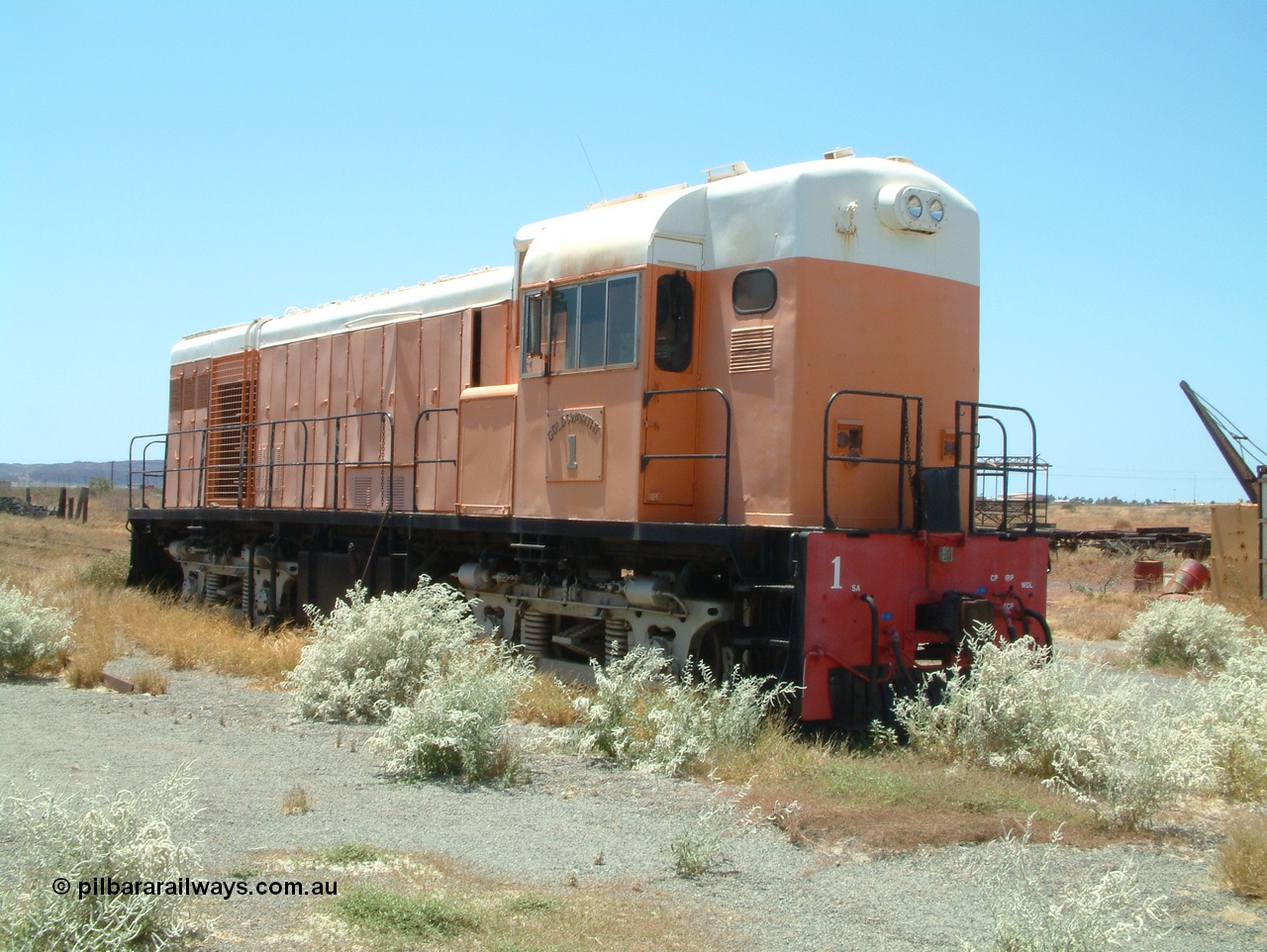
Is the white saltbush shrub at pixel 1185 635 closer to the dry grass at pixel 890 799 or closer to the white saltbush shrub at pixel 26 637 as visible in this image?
the dry grass at pixel 890 799

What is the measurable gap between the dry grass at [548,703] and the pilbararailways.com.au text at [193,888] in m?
4.36

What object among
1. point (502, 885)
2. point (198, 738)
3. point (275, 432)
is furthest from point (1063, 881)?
point (275, 432)

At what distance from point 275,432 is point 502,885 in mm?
12649

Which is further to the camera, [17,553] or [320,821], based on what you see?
[17,553]

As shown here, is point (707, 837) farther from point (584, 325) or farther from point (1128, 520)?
point (1128, 520)

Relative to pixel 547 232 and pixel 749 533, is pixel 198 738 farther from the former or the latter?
pixel 547 232

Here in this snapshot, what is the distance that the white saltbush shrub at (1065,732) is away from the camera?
6.55 metres

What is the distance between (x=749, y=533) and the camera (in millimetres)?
8938

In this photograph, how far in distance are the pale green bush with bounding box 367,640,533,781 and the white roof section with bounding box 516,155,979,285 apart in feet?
12.5

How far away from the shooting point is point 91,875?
4465 mm

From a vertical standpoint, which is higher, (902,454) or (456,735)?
(902,454)

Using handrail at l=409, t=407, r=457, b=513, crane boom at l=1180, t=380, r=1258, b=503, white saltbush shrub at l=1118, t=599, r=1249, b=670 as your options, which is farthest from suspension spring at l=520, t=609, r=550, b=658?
crane boom at l=1180, t=380, r=1258, b=503

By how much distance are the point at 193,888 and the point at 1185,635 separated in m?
12.7

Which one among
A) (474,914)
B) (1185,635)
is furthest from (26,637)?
(1185,635)
